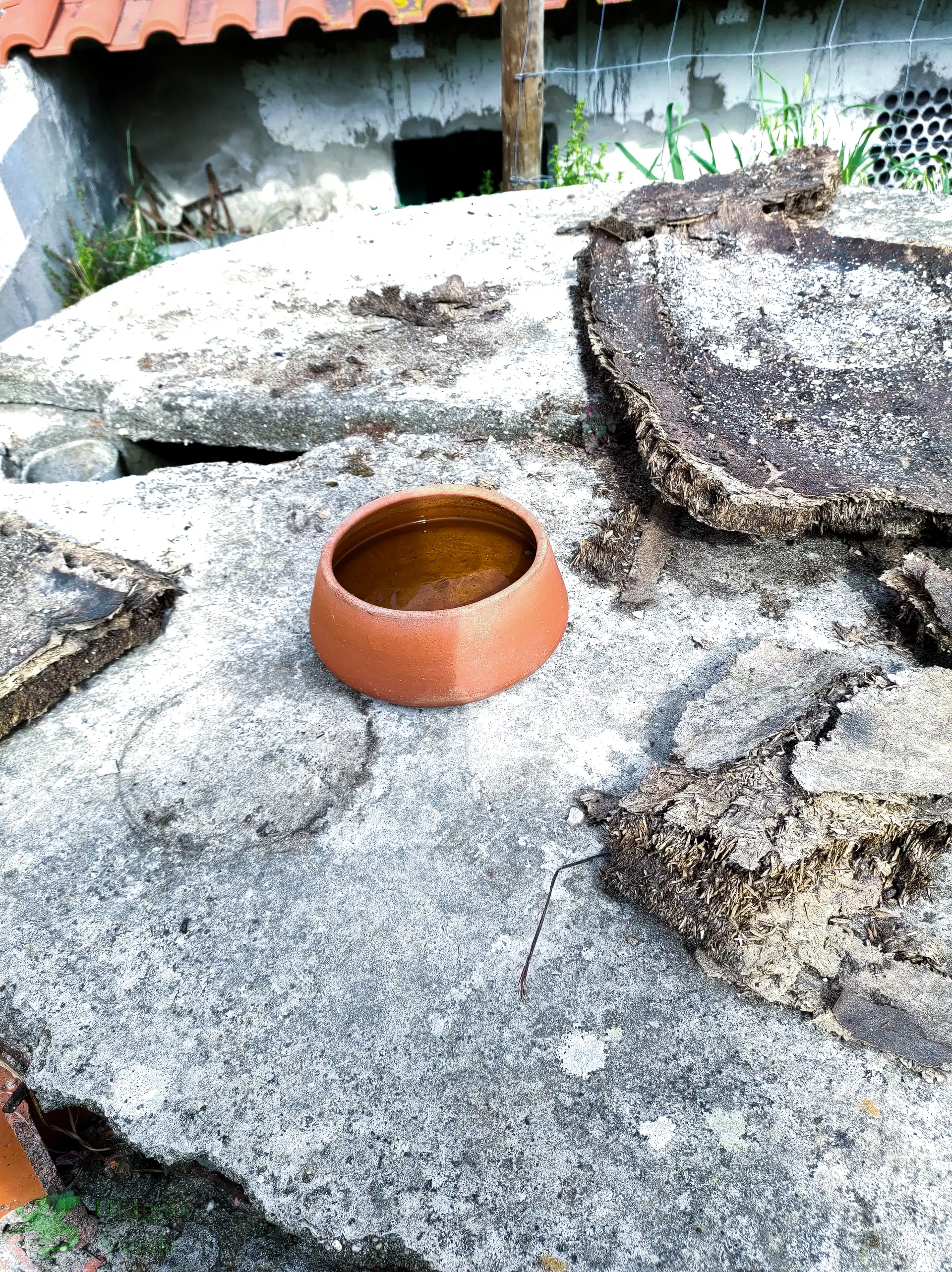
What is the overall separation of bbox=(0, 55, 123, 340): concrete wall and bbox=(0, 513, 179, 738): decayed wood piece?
1.96 metres

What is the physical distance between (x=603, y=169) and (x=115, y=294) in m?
2.52

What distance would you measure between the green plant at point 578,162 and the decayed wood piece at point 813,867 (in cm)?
305

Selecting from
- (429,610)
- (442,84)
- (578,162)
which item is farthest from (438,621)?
(442,84)

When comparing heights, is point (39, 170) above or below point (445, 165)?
above

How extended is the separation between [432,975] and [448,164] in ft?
14.6

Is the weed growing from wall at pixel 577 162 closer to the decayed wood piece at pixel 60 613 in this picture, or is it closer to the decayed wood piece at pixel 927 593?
the decayed wood piece at pixel 927 593

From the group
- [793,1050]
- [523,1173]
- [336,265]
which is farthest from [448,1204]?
[336,265]

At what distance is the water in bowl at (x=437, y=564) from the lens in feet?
5.74

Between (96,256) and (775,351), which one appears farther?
(96,256)

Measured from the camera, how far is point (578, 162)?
3.82 meters

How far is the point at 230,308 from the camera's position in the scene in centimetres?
279

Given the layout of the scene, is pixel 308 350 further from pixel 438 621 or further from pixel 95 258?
pixel 95 258

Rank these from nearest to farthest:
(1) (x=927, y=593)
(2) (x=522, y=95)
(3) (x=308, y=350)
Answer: (1) (x=927, y=593) → (3) (x=308, y=350) → (2) (x=522, y=95)

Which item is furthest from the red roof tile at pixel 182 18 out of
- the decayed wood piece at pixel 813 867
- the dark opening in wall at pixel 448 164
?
the decayed wood piece at pixel 813 867
